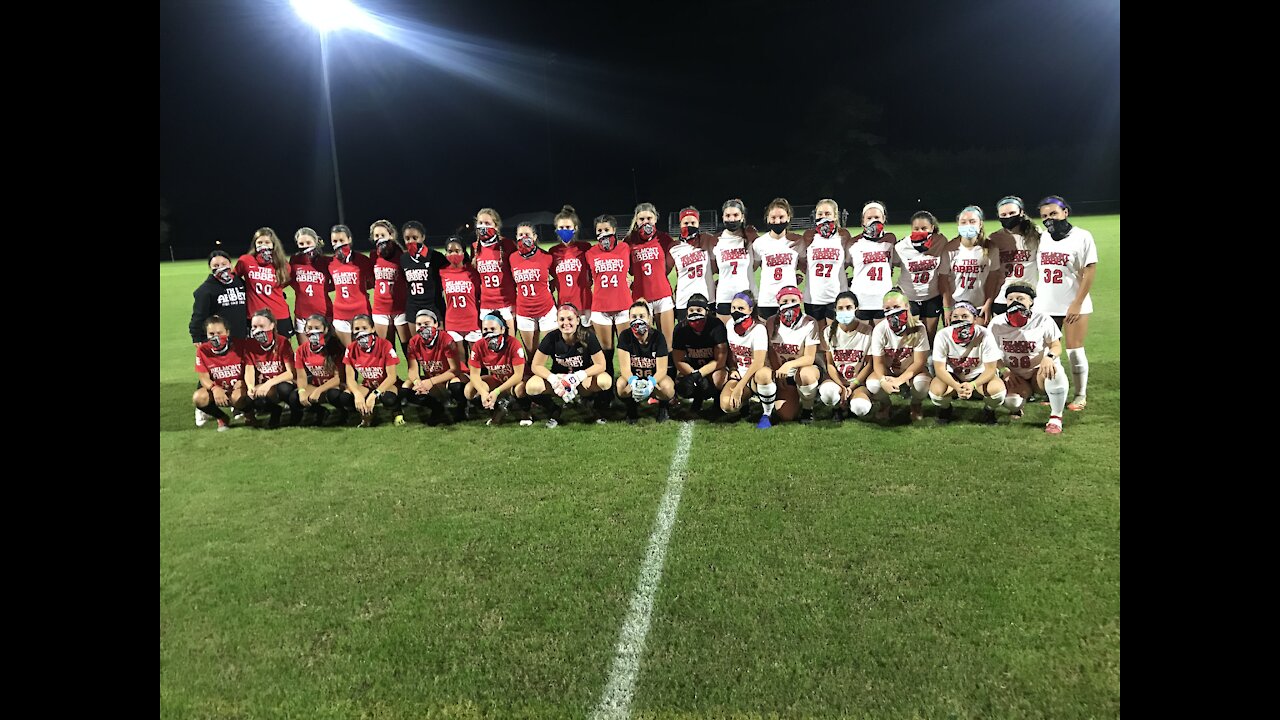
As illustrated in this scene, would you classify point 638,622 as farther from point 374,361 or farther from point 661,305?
point 374,361

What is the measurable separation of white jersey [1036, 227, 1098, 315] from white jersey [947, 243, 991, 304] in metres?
0.48

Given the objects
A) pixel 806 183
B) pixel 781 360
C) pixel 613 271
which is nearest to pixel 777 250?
pixel 781 360

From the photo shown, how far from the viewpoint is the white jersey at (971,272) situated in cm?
639

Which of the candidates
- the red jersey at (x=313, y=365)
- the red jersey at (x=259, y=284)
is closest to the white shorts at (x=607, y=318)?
the red jersey at (x=313, y=365)

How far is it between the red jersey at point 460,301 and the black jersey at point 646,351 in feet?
5.52

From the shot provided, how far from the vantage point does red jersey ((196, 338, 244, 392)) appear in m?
6.72

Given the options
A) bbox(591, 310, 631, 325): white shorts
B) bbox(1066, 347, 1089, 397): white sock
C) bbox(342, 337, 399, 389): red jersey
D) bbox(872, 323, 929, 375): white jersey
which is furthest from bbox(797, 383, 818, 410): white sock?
bbox(342, 337, 399, 389): red jersey

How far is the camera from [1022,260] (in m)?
6.35

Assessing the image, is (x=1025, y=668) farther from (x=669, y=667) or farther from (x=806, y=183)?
(x=806, y=183)

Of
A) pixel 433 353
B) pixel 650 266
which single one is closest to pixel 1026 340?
pixel 650 266

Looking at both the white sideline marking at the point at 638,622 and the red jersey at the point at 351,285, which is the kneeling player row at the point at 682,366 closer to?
the red jersey at the point at 351,285

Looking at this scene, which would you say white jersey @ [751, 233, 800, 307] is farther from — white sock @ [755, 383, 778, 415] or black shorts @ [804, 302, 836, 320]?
white sock @ [755, 383, 778, 415]

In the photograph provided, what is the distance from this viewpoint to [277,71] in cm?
3466

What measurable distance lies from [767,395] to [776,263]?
1573 mm
